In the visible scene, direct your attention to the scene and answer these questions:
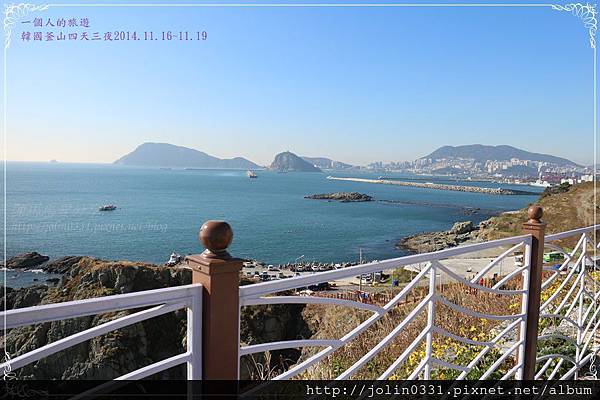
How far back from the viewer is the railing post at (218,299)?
4.19 ft

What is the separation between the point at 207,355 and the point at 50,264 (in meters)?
40.8

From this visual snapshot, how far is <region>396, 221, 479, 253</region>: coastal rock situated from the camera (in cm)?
4766

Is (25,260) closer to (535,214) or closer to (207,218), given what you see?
(207,218)

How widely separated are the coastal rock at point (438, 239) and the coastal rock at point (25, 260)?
3597 centimetres

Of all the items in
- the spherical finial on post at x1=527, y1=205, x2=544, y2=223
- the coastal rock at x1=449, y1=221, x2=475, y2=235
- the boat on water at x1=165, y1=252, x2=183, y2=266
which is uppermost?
the spherical finial on post at x1=527, y1=205, x2=544, y2=223

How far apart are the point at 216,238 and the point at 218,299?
187 mm

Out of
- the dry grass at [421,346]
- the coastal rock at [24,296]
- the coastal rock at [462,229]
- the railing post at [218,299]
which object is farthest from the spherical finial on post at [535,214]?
the coastal rock at [462,229]

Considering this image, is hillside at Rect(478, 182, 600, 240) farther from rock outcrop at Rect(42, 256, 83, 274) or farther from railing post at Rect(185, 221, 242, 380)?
rock outcrop at Rect(42, 256, 83, 274)

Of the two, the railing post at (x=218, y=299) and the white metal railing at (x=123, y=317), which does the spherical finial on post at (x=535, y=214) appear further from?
the white metal railing at (x=123, y=317)

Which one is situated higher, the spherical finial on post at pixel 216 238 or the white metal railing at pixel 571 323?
the spherical finial on post at pixel 216 238

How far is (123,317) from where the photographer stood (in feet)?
3.78

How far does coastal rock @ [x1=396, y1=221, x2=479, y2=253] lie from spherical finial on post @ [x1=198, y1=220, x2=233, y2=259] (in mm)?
46743

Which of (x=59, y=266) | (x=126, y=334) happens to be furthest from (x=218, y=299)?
(x=59, y=266)

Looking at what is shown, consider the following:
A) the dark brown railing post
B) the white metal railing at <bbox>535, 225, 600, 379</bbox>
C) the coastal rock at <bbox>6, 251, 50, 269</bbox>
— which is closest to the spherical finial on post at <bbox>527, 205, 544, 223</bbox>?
the dark brown railing post
